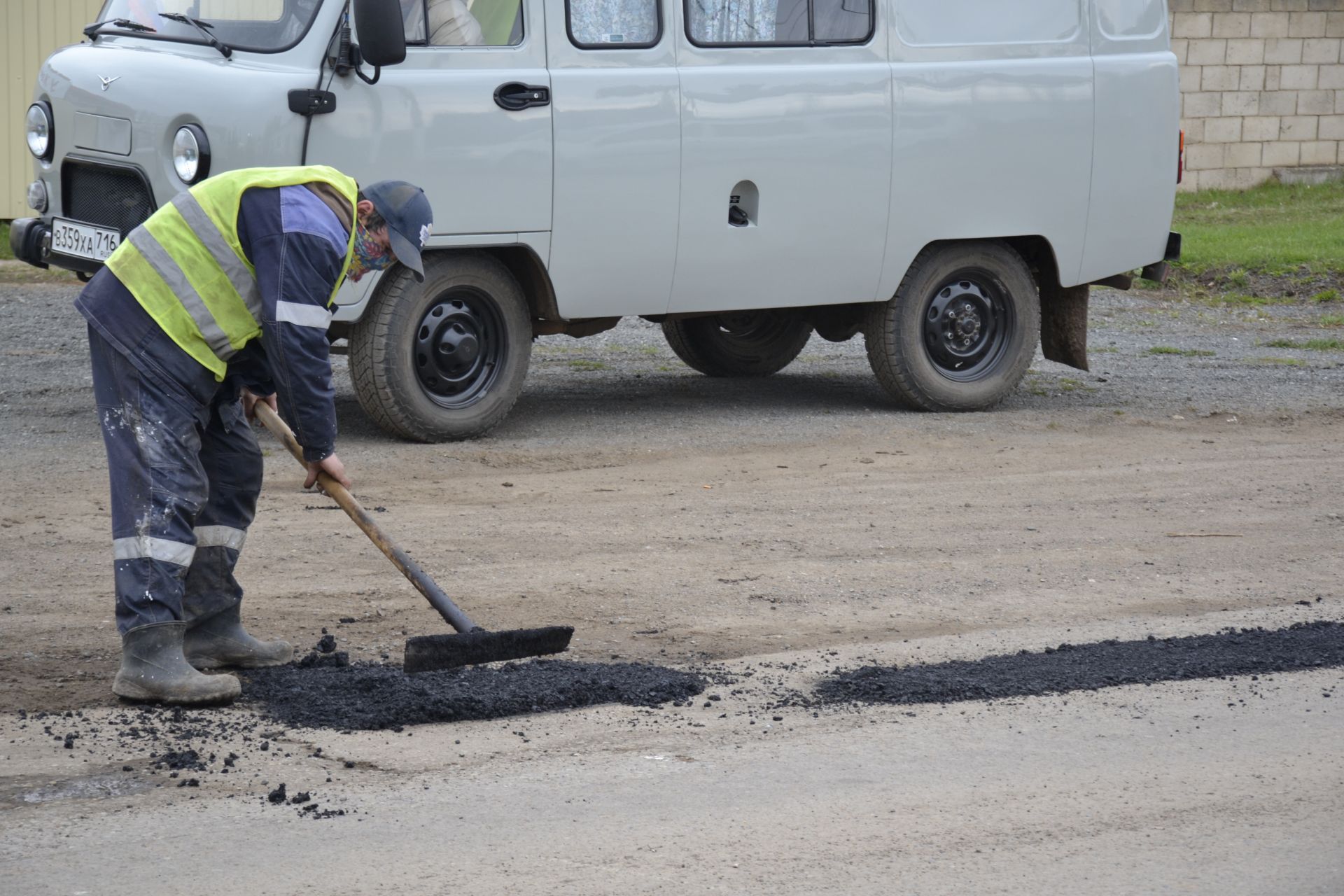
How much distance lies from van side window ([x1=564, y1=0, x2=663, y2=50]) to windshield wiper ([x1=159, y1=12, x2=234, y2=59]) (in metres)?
1.61

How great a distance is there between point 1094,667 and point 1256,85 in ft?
50.4

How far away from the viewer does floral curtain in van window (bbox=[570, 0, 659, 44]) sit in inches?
323

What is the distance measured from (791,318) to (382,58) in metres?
3.62

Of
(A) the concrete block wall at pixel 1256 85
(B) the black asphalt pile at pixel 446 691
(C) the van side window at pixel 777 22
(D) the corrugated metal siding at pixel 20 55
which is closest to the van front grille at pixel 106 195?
(C) the van side window at pixel 777 22

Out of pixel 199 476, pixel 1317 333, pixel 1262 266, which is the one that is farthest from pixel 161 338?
pixel 1262 266

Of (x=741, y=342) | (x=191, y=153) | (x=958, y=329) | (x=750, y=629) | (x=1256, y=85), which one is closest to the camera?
(x=750, y=629)

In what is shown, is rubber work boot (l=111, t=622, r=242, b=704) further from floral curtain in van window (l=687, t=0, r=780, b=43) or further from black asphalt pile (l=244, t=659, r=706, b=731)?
floral curtain in van window (l=687, t=0, r=780, b=43)

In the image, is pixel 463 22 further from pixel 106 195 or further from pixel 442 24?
pixel 106 195

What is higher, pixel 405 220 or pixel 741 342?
pixel 405 220

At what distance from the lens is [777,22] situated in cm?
877

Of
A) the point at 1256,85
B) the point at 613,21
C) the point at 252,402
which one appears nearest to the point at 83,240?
the point at 613,21

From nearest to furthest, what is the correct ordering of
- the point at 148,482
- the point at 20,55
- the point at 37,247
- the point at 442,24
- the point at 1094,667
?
the point at 148,482 → the point at 1094,667 → the point at 442,24 → the point at 37,247 → the point at 20,55

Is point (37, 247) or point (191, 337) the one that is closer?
point (191, 337)

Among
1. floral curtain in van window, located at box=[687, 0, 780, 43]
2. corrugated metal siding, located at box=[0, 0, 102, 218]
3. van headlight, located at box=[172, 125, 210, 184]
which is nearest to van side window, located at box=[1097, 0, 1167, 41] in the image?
floral curtain in van window, located at box=[687, 0, 780, 43]
